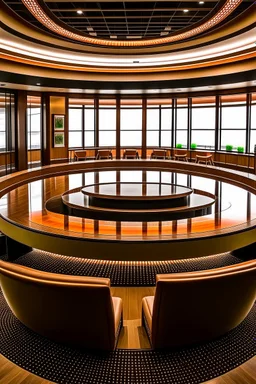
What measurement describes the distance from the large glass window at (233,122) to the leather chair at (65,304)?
385 inches

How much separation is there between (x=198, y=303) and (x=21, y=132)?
961 cm

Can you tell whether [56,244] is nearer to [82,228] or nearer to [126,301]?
[82,228]

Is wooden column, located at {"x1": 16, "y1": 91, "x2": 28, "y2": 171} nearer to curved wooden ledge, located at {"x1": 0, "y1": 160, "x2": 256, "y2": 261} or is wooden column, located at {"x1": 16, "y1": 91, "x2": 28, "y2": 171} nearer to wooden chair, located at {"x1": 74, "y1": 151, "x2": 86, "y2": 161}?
wooden chair, located at {"x1": 74, "y1": 151, "x2": 86, "y2": 161}

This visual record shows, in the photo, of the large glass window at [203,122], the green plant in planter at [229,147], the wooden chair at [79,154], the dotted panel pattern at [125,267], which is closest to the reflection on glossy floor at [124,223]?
the dotted panel pattern at [125,267]

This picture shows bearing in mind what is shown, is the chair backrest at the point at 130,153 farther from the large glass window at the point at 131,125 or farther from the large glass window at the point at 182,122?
the large glass window at the point at 182,122

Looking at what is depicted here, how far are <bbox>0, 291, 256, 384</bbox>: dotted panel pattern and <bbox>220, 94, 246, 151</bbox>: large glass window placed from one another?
9.40 m

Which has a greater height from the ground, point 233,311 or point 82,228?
point 82,228

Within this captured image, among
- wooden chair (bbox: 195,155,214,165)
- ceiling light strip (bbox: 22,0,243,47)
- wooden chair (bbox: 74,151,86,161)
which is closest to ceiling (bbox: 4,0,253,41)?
ceiling light strip (bbox: 22,0,243,47)

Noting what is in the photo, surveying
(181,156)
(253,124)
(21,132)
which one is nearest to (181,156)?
(181,156)

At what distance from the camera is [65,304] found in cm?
241

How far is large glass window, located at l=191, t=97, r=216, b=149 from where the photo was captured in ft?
41.6

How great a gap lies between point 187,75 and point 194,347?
9412 mm

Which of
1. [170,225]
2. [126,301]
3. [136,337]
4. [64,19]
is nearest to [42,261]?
[126,301]

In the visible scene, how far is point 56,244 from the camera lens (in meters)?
4.10
